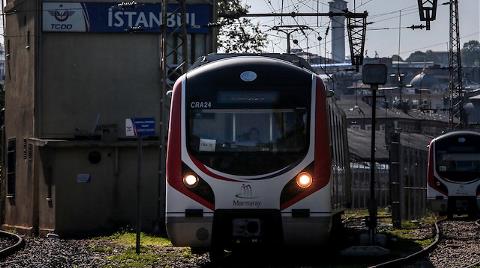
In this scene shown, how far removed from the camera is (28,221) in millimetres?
31266

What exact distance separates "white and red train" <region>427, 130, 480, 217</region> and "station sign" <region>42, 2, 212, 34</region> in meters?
8.29

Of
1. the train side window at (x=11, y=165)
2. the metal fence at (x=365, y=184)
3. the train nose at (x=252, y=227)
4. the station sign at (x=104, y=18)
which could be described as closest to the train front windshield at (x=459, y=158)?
the station sign at (x=104, y=18)

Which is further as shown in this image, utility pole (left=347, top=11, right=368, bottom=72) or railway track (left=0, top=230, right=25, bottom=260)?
utility pole (left=347, top=11, right=368, bottom=72)

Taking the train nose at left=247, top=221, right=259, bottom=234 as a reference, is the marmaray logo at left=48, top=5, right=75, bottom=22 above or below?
above

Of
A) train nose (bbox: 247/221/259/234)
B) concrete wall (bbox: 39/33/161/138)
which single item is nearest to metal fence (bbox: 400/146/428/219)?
concrete wall (bbox: 39/33/161/138)

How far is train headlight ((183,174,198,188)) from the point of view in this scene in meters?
13.5


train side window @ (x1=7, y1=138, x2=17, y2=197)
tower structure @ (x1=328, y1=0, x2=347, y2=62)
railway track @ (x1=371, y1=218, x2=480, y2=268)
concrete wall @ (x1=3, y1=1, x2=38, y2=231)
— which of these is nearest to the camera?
railway track @ (x1=371, y1=218, x2=480, y2=268)

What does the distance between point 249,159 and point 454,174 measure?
1826cm

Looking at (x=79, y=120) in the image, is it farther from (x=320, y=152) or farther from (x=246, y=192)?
(x=320, y=152)

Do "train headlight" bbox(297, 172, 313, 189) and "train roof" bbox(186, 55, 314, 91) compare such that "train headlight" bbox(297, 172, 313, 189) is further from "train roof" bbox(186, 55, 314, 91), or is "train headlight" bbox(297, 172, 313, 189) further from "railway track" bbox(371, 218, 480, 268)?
"railway track" bbox(371, 218, 480, 268)

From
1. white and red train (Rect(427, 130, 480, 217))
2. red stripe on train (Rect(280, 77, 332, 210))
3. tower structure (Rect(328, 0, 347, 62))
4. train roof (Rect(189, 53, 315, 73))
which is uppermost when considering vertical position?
tower structure (Rect(328, 0, 347, 62))

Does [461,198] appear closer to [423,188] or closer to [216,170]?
[423,188]

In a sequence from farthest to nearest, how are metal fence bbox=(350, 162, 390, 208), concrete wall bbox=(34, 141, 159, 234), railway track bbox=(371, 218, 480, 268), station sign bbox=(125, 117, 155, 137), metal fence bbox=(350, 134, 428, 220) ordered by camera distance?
metal fence bbox=(350, 162, 390, 208) → concrete wall bbox=(34, 141, 159, 234) → metal fence bbox=(350, 134, 428, 220) → station sign bbox=(125, 117, 155, 137) → railway track bbox=(371, 218, 480, 268)

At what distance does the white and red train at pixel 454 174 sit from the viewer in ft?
98.5
